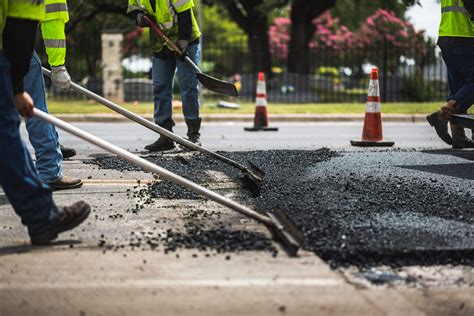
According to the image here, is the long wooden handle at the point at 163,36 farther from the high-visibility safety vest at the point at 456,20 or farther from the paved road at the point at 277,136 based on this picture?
the high-visibility safety vest at the point at 456,20

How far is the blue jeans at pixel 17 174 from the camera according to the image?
4492 millimetres

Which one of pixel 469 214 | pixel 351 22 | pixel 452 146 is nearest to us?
pixel 469 214

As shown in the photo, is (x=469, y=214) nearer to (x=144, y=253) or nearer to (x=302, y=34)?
(x=144, y=253)

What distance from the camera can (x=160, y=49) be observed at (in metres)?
9.00

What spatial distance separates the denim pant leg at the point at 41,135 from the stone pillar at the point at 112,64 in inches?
595

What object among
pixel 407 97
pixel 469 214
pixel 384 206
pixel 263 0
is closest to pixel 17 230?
pixel 384 206

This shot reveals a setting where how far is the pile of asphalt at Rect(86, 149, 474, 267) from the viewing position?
15.0 feet

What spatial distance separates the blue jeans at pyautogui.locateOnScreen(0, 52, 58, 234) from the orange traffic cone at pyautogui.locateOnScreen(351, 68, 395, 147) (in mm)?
6053

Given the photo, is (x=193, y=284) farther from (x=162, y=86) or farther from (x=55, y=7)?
(x=162, y=86)

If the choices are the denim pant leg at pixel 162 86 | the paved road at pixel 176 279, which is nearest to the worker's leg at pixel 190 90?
the denim pant leg at pixel 162 86

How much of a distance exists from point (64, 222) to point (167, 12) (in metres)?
4.38

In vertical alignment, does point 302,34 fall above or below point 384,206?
above

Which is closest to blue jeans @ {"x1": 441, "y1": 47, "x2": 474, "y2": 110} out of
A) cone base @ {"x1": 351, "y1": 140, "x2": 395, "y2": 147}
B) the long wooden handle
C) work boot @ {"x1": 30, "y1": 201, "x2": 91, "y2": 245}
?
cone base @ {"x1": 351, "y1": 140, "x2": 395, "y2": 147}

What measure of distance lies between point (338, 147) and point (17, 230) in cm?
567
